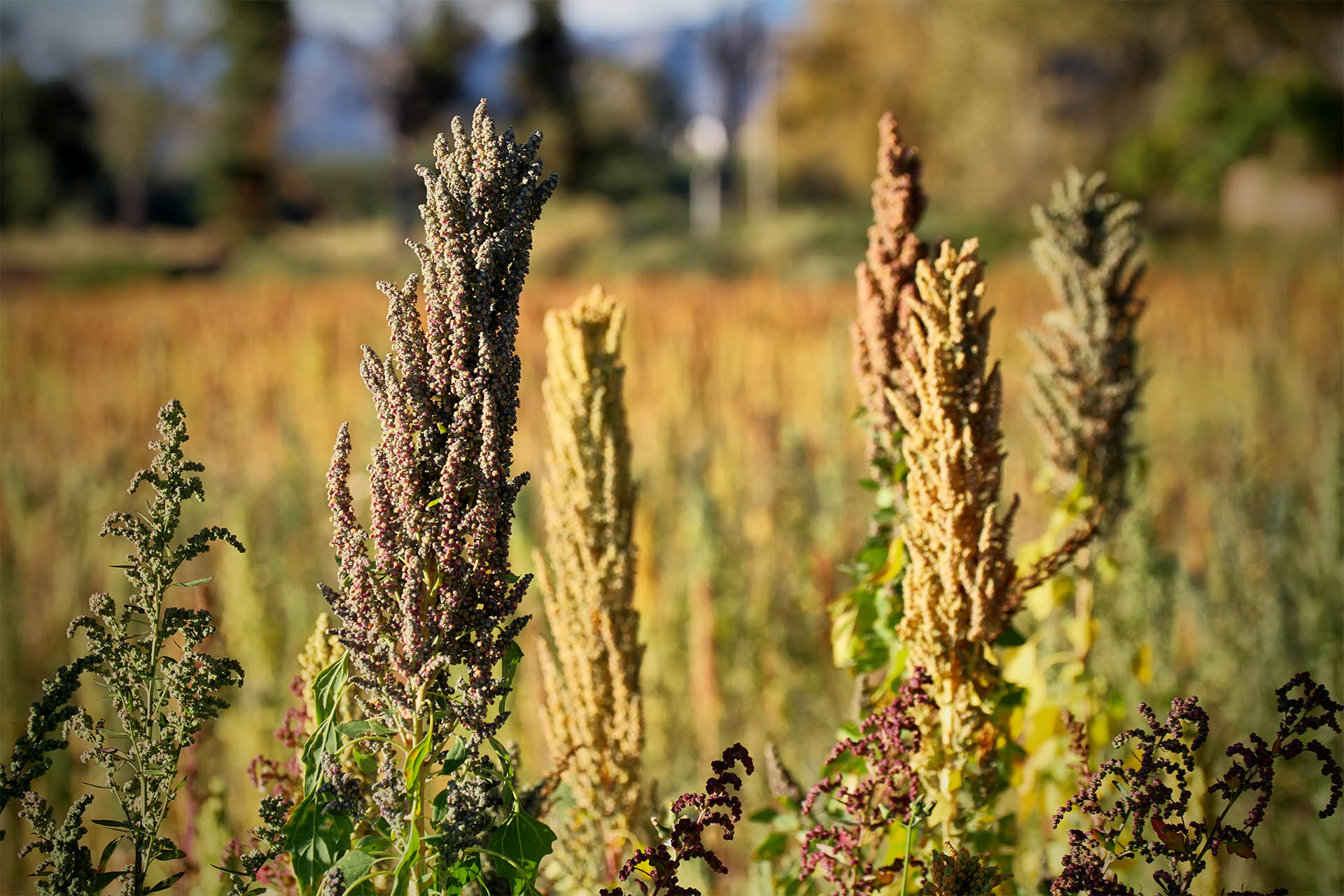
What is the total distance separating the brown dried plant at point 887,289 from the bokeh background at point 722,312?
46 cm

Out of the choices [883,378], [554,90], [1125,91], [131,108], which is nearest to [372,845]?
[883,378]

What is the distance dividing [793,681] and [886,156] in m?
1.88

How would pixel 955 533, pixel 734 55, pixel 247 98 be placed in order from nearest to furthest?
1. pixel 955 533
2. pixel 247 98
3. pixel 734 55

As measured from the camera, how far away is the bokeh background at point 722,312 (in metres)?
2.86

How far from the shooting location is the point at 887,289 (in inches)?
63.9

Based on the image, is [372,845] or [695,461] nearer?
[372,845]

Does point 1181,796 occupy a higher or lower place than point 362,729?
lower

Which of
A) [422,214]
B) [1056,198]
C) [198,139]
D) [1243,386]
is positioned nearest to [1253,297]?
[1243,386]

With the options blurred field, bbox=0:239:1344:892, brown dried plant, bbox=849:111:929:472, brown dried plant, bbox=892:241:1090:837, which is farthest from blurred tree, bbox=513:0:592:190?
brown dried plant, bbox=892:241:1090:837

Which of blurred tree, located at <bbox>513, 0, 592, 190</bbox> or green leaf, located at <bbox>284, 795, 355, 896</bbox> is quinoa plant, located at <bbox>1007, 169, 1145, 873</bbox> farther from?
blurred tree, located at <bbox>513, 0, 592, 190</bbox>

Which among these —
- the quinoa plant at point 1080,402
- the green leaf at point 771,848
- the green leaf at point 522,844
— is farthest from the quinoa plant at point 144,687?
the quinoa plant at point 1080,402

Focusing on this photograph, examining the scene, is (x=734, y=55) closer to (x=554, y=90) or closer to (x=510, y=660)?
(x=554, y=90)

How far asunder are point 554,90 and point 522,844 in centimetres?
3484

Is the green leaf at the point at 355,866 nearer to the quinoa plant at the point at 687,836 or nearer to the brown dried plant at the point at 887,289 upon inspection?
the quinoa plant at the point at 687,836
